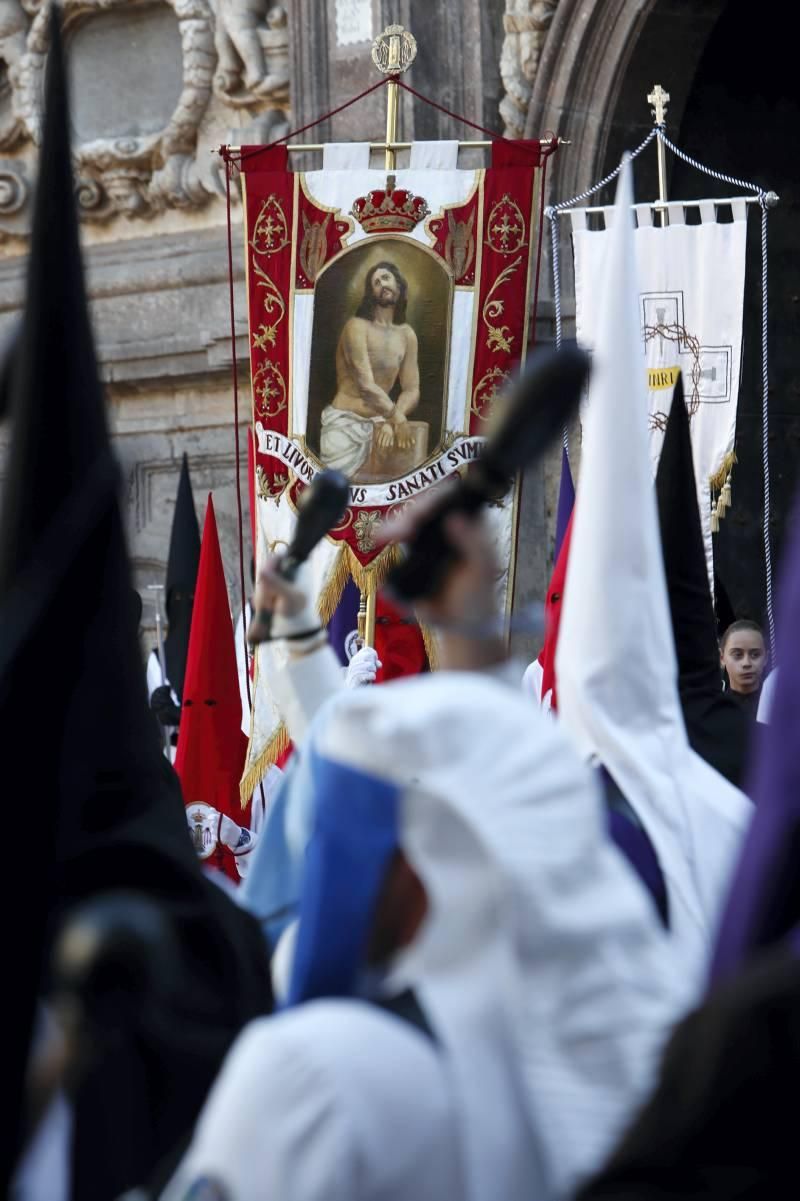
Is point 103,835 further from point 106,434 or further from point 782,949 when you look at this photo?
point 782,949

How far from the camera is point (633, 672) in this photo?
2.70 metres

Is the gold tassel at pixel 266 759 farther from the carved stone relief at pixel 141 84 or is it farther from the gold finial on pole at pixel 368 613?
the carved stone relief at pixel 141 84

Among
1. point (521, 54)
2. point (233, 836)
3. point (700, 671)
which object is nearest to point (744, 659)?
point (233, 836)

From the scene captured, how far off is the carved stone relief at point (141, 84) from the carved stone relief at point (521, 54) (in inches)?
43.8

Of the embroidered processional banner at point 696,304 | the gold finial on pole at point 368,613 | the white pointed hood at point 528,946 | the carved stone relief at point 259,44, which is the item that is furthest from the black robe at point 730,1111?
the carved stone relief at point 259,44

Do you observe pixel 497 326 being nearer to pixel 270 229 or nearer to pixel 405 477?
pixel 405 477

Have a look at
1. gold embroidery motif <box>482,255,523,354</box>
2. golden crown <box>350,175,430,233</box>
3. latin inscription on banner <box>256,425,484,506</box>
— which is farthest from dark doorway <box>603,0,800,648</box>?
latin inscription on banner <box>256,425,484,506</box>

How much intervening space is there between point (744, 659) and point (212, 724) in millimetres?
1510

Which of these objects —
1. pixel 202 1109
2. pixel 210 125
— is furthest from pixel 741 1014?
pixel 210 125

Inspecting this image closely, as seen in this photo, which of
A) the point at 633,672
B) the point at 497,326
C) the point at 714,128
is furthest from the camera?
the point at 714,128

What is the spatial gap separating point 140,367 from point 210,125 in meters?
1.15

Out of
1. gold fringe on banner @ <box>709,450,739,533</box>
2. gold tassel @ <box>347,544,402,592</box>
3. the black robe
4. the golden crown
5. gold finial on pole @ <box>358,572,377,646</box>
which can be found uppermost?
the golden crown

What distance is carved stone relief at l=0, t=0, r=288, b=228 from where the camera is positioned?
9.22m

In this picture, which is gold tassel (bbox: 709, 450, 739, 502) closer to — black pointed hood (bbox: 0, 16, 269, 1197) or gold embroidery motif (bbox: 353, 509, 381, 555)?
gold embroidery motif (bbox: 353, 509, 381, 555)
